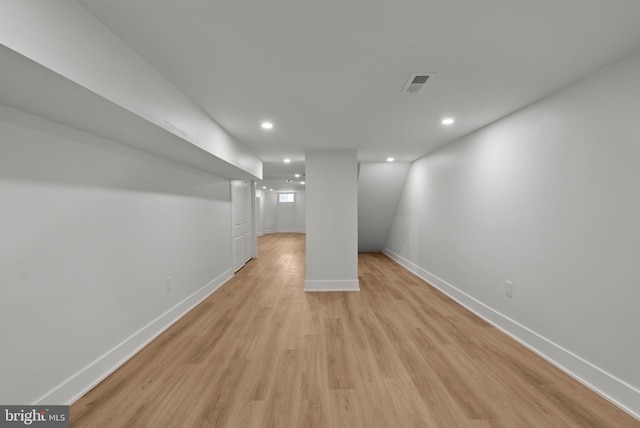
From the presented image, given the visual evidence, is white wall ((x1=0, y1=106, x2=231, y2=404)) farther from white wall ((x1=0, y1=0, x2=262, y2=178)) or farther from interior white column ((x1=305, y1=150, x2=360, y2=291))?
interior white column ((x1=305, y1=150, x2=360, y2=291))

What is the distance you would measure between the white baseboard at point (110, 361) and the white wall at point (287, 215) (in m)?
9.53

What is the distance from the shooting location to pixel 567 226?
6.46 ft

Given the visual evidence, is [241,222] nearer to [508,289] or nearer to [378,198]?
[378,198]

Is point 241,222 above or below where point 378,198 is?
below

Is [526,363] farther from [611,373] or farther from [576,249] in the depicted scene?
[576,249]

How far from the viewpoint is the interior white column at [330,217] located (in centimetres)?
394

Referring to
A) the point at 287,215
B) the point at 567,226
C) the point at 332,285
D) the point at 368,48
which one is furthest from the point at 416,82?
the point at 287,215

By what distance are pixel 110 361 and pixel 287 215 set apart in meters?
11.0

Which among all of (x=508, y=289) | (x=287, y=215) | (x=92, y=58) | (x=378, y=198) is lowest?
(x=508, y=289)

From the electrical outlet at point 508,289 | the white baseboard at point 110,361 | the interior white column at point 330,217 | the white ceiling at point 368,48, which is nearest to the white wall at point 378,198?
the interior white column at point 330,217

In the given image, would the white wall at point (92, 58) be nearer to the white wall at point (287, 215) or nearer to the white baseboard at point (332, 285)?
the white baseboard at point (332, 285)

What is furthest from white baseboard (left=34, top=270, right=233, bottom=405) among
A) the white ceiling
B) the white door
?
the white ceiling

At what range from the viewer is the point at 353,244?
397 centimetres

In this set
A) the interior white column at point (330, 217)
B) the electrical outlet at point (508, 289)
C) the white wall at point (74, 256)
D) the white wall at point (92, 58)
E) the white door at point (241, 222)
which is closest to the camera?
the white wall at point (92, 58)
